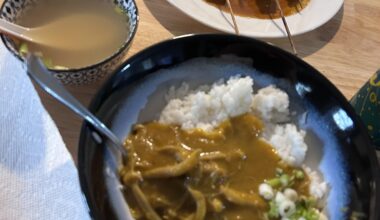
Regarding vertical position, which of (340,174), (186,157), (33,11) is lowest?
(340,174)

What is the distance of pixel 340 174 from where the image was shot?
1095 mm

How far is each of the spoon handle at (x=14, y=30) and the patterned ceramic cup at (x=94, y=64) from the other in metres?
0.02

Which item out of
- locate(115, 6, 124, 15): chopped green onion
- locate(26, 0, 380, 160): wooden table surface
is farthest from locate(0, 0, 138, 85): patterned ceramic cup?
locate(26, 0, 380, 160): wooden table surface

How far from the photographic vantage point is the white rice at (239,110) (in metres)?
1.13

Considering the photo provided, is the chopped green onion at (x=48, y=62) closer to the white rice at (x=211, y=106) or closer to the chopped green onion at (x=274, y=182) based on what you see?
the white rice at (x=211, y=106)

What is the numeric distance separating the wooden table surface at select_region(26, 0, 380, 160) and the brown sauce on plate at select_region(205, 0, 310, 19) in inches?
3.9

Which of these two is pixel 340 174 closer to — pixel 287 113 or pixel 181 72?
pixel 287 113

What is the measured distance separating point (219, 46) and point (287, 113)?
0.76 feet

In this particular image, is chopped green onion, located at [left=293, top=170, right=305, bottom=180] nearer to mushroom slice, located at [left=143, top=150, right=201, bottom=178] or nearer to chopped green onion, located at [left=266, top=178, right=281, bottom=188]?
chopped green onion, located at [left=266, top=178, right=281, bottom=188]

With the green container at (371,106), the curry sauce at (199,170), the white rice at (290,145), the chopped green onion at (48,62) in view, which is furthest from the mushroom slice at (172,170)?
the green container at (371,106)

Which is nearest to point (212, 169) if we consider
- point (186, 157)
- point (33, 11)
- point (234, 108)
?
point (186, 157)

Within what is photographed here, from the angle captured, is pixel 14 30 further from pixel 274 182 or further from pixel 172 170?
pixel 274 182

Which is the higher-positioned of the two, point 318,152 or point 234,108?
point 234,108

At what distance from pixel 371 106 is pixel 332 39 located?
37cm
